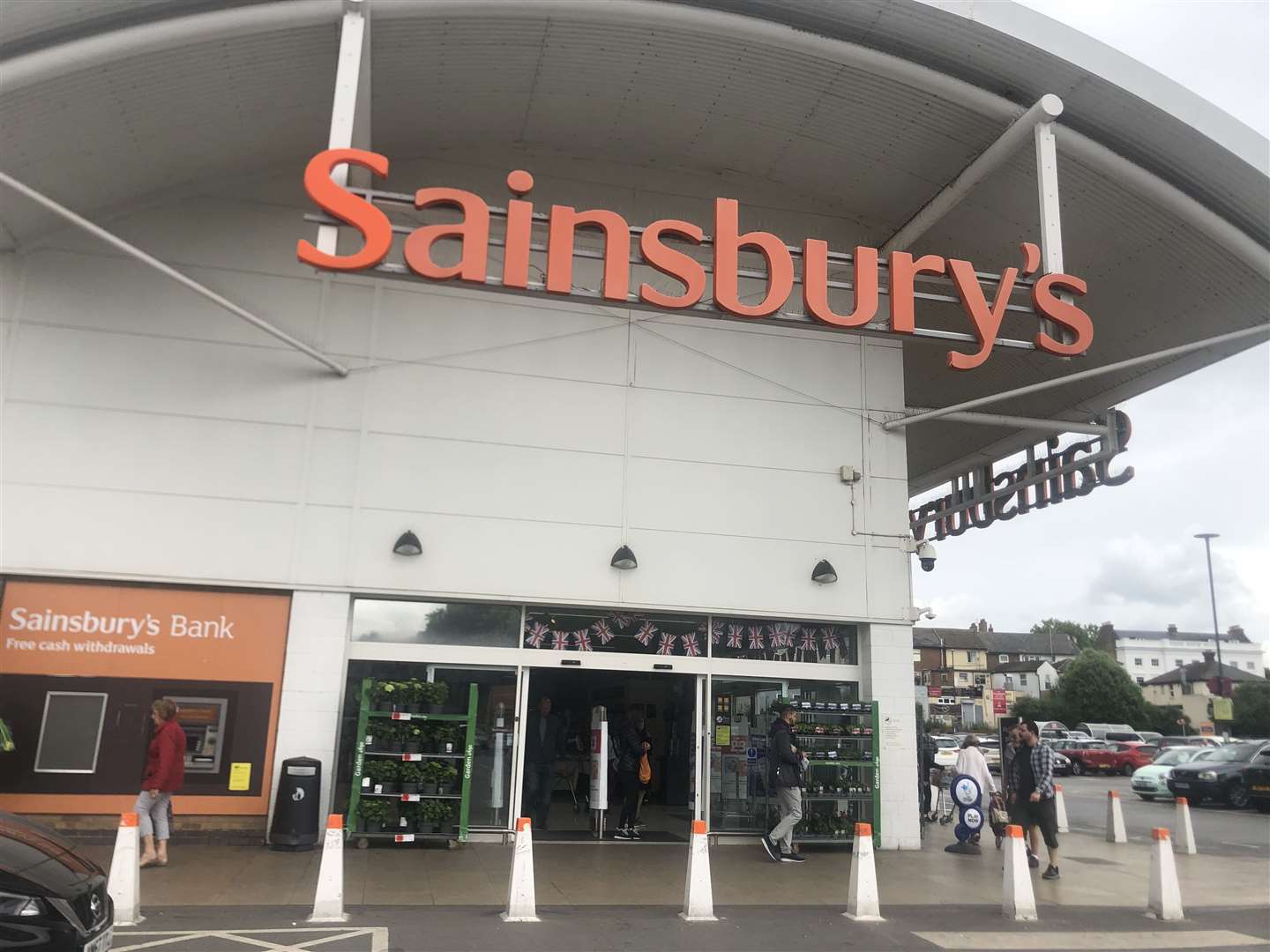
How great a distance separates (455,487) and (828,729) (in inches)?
221

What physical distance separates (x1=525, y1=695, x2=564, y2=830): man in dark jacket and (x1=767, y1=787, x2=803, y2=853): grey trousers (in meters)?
2.86

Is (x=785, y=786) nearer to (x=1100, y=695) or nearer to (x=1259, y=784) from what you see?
(x=1259, y=784)

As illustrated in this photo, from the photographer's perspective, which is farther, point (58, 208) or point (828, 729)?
point (828, 729)

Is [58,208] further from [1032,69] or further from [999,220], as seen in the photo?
[999,220]

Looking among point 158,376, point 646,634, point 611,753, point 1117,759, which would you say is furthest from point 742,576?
point 1117,759

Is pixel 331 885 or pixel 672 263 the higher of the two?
pixel 672 263

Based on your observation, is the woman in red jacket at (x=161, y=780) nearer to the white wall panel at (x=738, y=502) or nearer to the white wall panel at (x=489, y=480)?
the white wall panel at (x=489, y=480)

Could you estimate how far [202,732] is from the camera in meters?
10.8

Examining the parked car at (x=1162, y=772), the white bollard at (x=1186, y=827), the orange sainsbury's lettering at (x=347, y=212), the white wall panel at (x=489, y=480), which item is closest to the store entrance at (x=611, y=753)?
the white wall panel at (x=489, y=480)

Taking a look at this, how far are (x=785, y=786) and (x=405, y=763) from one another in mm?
4351

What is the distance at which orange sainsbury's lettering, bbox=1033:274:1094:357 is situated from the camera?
34.1ft

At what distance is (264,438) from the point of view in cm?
1154

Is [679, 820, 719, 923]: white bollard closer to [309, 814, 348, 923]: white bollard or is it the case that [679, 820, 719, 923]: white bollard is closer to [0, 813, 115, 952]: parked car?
[309, 814, 348, 923]: white bollard

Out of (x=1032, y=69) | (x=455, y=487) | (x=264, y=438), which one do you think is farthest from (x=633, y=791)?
(x=1032, y=69)
